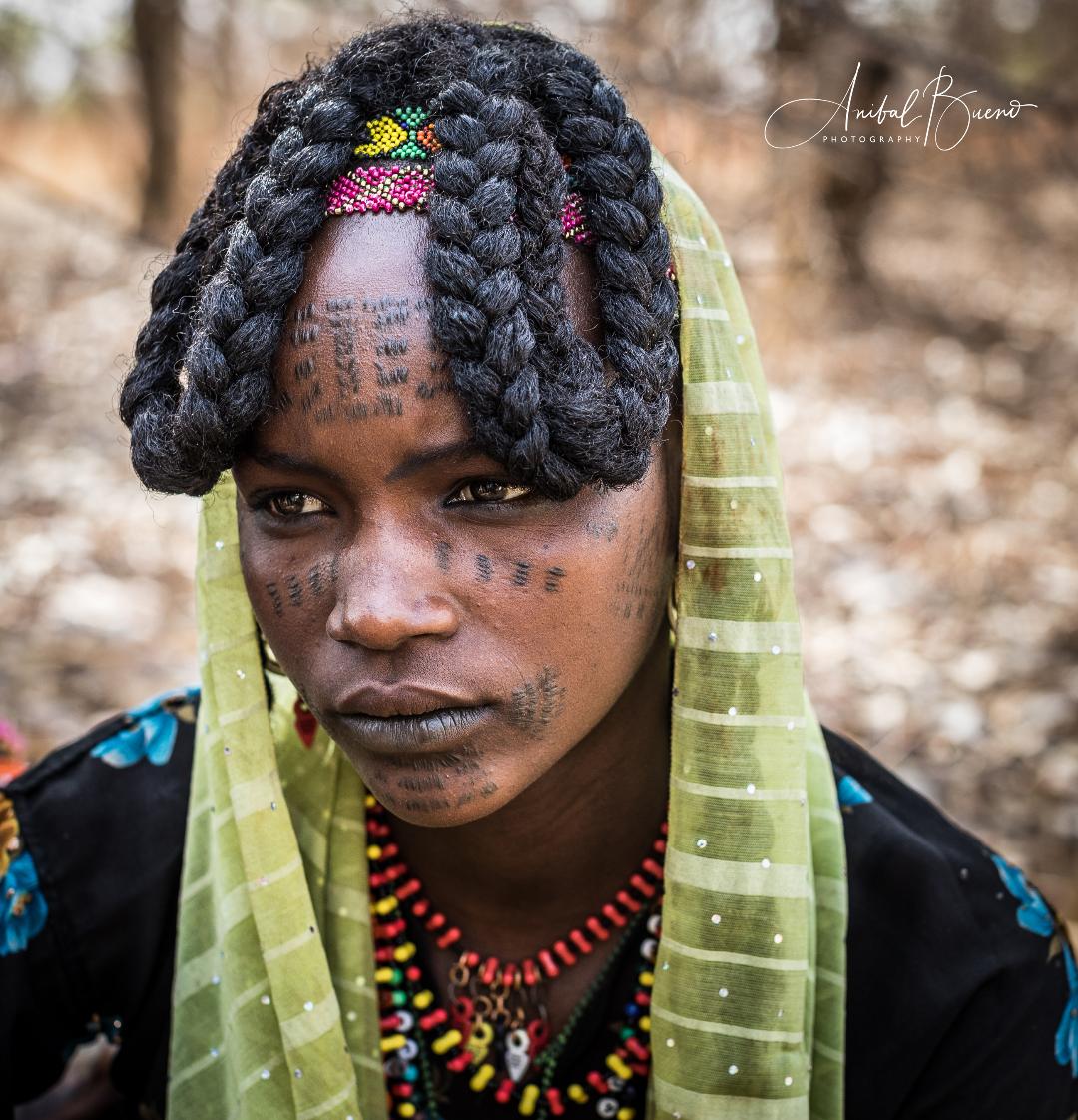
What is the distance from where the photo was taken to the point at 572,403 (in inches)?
52.9

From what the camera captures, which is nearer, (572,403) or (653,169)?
(572,403)

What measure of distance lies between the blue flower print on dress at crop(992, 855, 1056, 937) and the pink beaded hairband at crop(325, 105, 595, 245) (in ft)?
4.06

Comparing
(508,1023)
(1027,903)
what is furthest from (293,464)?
(1027,903)

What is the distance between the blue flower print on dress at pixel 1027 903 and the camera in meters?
1.82

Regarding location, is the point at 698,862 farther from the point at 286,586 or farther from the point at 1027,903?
the point at 286,586

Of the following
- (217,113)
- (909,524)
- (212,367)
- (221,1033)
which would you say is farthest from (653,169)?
(217,113)

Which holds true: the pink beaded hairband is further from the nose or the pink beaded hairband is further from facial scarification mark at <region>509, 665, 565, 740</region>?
facial scarification mark at <region>509, 665, 565, 740</region>

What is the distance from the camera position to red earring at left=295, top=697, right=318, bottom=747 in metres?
→ 1.94

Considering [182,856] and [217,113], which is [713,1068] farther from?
[217,113]

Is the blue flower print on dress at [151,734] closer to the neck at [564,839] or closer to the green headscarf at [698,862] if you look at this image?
the green headscarf at [698,862]

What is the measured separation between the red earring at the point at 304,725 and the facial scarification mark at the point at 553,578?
68cm

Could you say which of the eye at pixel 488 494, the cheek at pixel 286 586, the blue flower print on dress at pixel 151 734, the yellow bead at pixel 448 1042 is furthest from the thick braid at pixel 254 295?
the yellow bead at pixel 448 1042

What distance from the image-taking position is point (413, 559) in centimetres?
139

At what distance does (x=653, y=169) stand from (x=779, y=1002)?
1.19m
